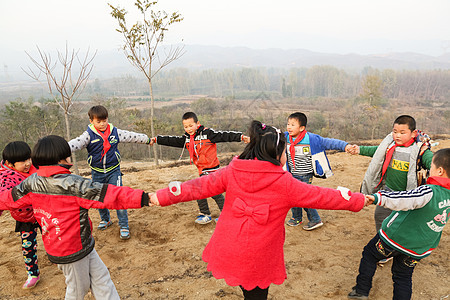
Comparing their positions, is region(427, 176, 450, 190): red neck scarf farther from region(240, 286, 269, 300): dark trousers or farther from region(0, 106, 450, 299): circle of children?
region(240, 286, 269, 300): dark trousers

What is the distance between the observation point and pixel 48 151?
6.76 ft

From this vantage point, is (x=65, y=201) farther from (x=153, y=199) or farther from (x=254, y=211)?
(x=254, y=211)

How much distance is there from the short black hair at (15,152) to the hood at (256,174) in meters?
2.30

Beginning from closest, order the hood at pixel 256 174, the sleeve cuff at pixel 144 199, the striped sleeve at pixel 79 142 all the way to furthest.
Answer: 1. the hood at pixel 256 174
2. the sleeve cuff at pixel 144 199
3. the striped sleeve at pixel 79 142

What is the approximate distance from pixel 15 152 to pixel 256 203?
2465 mm

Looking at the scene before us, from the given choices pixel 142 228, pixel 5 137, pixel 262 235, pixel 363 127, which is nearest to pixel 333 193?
pixel 262 235

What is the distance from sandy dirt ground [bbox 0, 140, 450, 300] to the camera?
313 centimetres

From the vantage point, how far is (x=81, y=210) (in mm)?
2213

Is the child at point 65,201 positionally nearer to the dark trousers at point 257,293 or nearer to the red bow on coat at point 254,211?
the red bow on coat at point 254,211

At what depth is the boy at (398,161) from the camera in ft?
10.2

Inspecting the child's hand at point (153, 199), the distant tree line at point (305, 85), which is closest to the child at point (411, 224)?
the child's hand at point (153, 199)

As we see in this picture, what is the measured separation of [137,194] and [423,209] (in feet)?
7.46

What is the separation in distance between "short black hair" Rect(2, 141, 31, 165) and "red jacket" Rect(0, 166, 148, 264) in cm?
75

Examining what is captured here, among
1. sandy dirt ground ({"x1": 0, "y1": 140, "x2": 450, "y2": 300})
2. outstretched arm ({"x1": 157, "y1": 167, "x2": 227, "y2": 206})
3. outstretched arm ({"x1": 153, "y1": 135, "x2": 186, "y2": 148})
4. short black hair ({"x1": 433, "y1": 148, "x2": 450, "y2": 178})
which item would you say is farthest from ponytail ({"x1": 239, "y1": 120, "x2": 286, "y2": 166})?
outstretched arm ({"x1": 153, "y1": 135, "x2": 186, "y2": 148})
